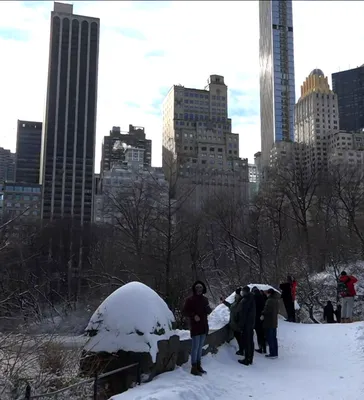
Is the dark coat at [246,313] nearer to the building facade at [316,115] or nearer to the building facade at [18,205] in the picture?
the building facade at [18,205]

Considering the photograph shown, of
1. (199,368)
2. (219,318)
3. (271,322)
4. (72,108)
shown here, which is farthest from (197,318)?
(72,108)

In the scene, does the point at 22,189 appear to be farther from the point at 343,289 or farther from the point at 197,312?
the point at 197,312

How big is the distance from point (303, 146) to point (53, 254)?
86506mm

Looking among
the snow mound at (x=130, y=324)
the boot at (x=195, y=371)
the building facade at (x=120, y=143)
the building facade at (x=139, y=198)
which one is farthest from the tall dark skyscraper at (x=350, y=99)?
A: the snow mound at (x=130, y=324)

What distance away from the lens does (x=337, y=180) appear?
1615 inches

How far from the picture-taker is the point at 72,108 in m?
119

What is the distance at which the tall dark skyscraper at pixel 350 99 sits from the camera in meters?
170

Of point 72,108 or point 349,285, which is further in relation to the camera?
point 72,108

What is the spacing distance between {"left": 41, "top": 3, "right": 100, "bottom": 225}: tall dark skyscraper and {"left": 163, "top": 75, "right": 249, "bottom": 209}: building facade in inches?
811

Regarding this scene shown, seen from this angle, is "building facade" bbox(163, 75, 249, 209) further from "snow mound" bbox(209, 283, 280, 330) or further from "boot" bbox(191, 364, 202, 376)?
"boot" bbox(191, 364, 202, 376)

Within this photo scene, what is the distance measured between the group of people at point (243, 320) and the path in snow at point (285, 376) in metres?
0.28

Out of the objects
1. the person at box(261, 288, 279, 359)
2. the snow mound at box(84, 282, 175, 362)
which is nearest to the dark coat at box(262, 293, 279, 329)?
the person at box(261, 288, 279, 359)

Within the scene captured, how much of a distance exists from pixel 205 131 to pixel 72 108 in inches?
1452

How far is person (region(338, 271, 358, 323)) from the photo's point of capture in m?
13.9
